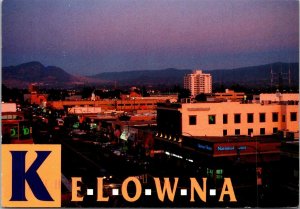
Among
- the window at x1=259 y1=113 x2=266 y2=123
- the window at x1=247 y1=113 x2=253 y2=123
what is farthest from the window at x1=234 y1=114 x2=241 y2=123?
the window at x1=259 y1=113 x2=266 y2=123

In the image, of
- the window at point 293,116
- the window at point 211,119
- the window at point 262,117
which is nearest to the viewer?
the window at point 211,119

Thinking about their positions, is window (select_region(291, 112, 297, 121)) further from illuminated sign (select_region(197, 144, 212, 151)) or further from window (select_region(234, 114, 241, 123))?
illuminated sign (select_region(197, 144, 212, 151))

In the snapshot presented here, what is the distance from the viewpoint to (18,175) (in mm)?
9859

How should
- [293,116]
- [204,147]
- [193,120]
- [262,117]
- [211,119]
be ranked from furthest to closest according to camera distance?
[262,117]
[293,116]
[211,119]
[193,120]
[204,147]

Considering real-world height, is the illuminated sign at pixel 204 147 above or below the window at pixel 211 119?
below

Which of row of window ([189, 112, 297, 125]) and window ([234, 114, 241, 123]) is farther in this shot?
window ([234, 114, 241, 123])

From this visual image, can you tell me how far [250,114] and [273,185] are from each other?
8935 mm

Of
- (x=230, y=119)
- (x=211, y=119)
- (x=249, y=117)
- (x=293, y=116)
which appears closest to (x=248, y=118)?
(x=249, y=117)

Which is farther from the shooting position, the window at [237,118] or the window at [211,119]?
the window at [237,118]

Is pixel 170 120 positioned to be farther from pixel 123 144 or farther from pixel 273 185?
pixel 273 185

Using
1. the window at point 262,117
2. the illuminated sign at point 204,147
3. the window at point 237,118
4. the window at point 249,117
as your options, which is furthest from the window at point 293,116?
the illuminated sign at point 204,147

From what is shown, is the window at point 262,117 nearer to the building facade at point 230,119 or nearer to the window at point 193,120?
the building facade at point 230,119

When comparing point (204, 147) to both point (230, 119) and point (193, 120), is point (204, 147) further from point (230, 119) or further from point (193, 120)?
point (230, 119)

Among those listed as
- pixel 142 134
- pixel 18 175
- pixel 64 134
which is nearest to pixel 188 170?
pixel 142 134
